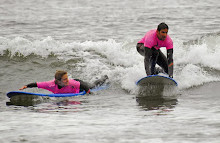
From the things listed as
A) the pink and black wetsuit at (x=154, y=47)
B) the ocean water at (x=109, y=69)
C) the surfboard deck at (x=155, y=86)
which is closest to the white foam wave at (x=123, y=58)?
the ocean water at (x=109, y=69)

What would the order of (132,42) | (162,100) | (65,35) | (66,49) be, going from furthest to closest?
1. (65,35)
2. (132,42)
3. (66,49)
4. (162,100)

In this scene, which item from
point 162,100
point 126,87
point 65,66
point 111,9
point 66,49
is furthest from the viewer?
point 111,9

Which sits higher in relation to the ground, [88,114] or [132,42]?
[132,42]

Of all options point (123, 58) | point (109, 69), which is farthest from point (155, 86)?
point (123, 58)

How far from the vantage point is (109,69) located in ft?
47.5

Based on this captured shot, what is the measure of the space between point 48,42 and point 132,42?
3828mm

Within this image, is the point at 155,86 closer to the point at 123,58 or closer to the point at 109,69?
the point at 109,69

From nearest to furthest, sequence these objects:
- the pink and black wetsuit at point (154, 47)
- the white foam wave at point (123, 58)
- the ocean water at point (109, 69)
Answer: the ocean water at point (109, 69), the pink and black wetsuit at point (154, 47), the white foam wave at point (123, 58)

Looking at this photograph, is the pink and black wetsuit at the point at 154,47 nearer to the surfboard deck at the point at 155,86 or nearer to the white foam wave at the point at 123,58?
the surfboard deck at the point at 155,86

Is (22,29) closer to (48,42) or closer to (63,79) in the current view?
(48,42)

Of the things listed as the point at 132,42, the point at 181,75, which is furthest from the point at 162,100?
the point at 132,42

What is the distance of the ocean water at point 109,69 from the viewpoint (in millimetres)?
6582

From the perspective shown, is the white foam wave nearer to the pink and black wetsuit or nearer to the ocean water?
the ocean water

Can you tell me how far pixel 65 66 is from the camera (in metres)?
15.2
